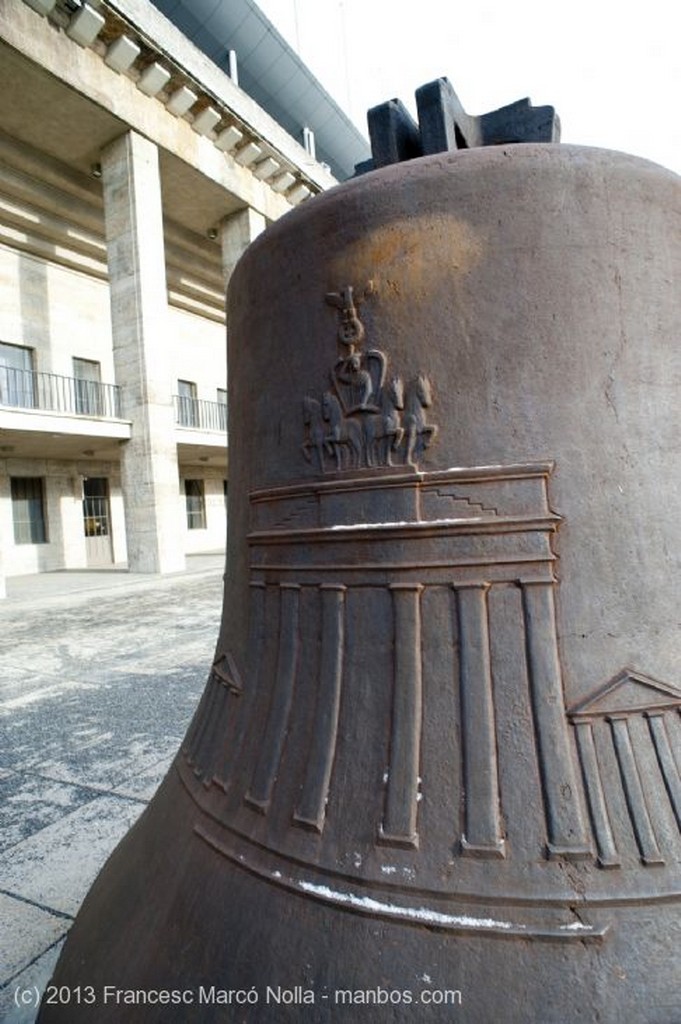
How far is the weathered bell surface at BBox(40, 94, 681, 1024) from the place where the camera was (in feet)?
2.90

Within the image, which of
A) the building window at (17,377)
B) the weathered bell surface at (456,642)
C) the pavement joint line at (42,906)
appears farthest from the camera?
the building window at (17,377)

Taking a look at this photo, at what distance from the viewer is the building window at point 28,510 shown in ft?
53.6

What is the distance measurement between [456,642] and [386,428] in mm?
421

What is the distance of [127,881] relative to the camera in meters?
1.32

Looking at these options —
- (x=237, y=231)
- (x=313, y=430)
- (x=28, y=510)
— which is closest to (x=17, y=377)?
(x=28, y=510)

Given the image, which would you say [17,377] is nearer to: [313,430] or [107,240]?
[107,240]

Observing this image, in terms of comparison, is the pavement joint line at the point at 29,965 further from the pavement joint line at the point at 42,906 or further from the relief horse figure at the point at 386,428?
the relief horse figure at the point at 386,428

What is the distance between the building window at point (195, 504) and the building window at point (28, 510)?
6273mm

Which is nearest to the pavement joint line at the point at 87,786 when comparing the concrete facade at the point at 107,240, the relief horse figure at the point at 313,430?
the relief horse figure at the point at 313,430

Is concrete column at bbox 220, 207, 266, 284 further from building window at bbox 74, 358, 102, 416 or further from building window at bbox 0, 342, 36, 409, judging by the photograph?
building window at bbox 0, 342, 36, 409

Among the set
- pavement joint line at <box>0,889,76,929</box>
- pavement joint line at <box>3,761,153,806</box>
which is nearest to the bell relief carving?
pavement joint line at <box>0,889,76,929</box>

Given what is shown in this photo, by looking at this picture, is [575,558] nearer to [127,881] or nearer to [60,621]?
[127,881]

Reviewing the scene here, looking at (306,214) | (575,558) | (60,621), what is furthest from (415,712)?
(60,621)

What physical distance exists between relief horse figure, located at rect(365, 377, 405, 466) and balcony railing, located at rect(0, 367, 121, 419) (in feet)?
46.2
